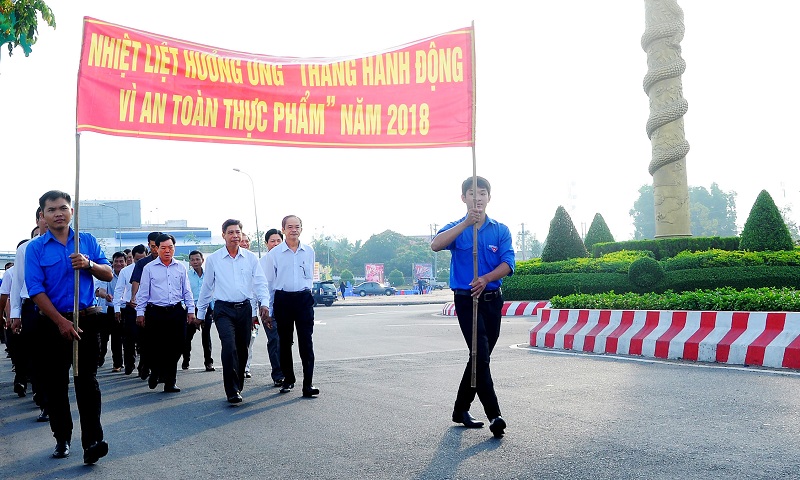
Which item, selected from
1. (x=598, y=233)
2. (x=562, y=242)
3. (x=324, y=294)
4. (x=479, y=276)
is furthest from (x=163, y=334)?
(x=324, y=294)

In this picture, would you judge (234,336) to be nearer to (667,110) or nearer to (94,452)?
(94,452)

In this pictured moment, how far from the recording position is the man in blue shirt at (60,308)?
5.75 m

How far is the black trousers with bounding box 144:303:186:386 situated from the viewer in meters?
9.91

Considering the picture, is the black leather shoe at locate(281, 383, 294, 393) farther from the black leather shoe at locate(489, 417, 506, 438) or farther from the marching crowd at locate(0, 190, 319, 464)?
the black leather shoe at locate(489, 417, 506, 438)

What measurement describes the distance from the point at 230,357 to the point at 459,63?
3635 mm

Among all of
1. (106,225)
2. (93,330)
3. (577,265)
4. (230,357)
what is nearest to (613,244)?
(577,265)

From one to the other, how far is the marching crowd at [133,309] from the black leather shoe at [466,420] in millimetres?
2507

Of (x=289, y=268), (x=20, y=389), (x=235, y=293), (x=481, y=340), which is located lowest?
(x=20, y=389)

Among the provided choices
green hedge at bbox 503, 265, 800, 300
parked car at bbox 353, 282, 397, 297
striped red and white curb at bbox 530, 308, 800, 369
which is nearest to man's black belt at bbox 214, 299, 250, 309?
striped red and white curb at bbox 530, 308, 800, 369

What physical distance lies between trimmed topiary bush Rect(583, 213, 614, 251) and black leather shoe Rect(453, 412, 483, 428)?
1213 inches

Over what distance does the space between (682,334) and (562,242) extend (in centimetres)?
1866

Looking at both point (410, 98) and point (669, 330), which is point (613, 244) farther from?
point (410, 98)

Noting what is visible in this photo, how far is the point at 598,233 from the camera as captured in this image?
3641 cm

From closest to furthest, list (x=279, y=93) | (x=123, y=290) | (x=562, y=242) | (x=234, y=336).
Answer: (x=279, y=93), (x=234, y=336), (x=123, y=290), (x=562, y=242)
